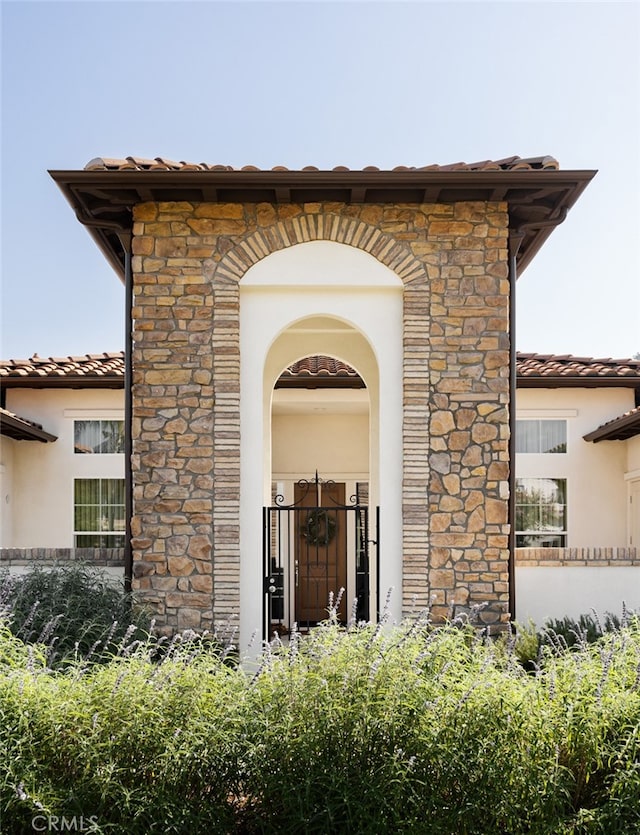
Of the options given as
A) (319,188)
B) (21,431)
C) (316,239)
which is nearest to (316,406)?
(21,431)

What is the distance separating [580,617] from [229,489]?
14.5 ft

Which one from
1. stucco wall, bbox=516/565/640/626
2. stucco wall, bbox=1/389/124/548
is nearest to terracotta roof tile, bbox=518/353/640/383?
stucco wall, bbox=516/565/640/626

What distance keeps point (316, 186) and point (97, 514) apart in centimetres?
813

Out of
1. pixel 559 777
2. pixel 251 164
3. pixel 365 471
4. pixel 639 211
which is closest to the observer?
pixel 559 777

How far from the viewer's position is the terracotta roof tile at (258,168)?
8.19 m

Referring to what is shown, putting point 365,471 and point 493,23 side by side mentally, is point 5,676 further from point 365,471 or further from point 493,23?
point 365,471

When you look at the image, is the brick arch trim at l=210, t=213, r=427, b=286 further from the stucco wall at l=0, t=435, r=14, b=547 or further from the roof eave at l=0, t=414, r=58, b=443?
the stucco wall at l=0, t=435, r=14, b=547

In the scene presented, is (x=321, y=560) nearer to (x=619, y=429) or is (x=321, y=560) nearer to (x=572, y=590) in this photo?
(x=619, y=429)

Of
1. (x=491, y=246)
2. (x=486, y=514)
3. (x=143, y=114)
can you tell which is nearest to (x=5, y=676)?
(x=486, y=514)

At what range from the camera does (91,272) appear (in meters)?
14.9

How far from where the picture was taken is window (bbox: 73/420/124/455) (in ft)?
46.0

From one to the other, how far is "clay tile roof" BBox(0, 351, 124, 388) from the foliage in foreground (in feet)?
31.1

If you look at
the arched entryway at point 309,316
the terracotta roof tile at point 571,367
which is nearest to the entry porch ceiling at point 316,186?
the arched entryway at point 309,316

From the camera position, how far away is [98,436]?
1408 centimetres
